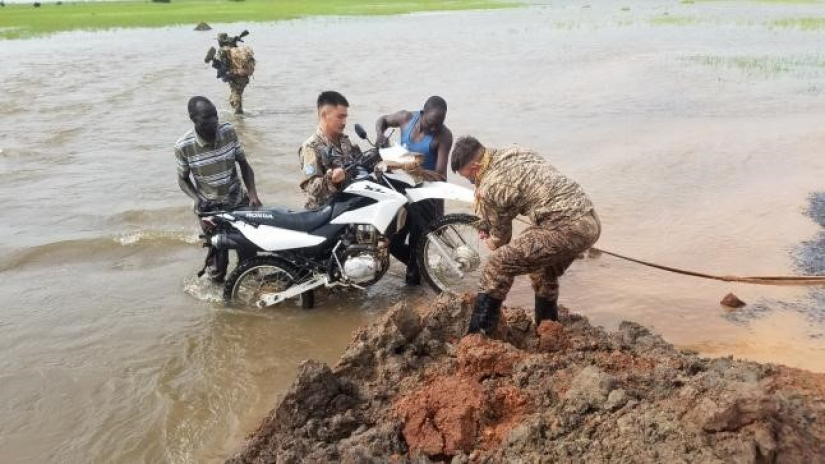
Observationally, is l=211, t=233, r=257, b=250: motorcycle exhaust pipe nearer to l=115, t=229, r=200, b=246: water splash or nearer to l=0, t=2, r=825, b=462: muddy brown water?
l=0, t=2, r=825, b=462: muddy brown water

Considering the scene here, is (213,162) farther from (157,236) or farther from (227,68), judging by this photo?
(227,68)

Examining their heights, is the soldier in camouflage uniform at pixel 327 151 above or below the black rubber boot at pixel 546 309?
above

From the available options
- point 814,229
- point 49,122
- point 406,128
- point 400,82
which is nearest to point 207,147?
point 406,128

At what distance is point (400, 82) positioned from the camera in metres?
18.6

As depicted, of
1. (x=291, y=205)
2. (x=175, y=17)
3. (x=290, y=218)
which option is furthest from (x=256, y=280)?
(x=175, y=17)

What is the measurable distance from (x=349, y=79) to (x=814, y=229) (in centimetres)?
1463

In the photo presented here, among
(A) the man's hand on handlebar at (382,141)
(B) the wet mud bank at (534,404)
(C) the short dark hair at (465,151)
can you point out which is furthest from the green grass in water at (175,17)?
(B) the wet mud bank at (534,404)

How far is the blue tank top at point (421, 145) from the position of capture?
19.4 ft

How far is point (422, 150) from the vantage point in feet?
19.4

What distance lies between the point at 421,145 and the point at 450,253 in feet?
3.37

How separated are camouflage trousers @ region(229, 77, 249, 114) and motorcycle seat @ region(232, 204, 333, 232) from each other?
9402mm

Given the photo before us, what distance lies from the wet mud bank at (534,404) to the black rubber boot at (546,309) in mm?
322

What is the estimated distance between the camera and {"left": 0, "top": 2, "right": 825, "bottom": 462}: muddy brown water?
4672 millimetres

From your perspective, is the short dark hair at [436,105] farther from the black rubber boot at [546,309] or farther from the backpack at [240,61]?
the backpack at [240,61]
